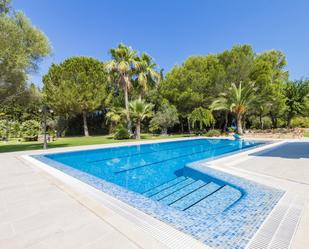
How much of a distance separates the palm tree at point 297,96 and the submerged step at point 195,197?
986 inches

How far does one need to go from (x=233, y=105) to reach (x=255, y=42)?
9.18m

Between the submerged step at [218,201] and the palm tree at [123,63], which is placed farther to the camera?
the palm tree at [123,63]

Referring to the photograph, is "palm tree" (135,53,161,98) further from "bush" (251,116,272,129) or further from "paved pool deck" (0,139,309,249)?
"paved pool deck" (0,139,309,249)

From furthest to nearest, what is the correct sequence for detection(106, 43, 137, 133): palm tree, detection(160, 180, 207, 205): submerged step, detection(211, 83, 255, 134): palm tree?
detection(211, 83, 255, 134): palm tree
detection(106, 43, 137, 133): palm tree
detection(160, 180, 207, 205): submerged step

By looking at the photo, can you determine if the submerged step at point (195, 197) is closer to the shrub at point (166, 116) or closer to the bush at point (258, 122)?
the shrub at point (166, 116)

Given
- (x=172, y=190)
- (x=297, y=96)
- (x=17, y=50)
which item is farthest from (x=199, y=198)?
(x=297, y=96)

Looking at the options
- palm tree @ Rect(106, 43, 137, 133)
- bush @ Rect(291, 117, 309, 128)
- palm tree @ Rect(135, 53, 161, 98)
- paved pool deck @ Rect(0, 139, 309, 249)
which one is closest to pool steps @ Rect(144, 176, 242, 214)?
paved pool deck @ Rect(0, 139, 309, 249)

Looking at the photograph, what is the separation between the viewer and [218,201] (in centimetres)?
404

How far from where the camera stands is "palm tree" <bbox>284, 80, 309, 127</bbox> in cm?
2375

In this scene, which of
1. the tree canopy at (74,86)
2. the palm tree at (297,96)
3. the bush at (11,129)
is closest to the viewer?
the tree canopy at (74,86)

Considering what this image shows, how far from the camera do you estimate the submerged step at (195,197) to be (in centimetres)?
401

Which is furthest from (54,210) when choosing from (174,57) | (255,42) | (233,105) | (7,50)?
(174,57)

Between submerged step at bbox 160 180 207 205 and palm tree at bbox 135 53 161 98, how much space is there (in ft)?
58.6

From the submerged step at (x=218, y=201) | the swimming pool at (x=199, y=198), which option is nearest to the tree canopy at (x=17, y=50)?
the swimming pool at (x=199, y=198)
